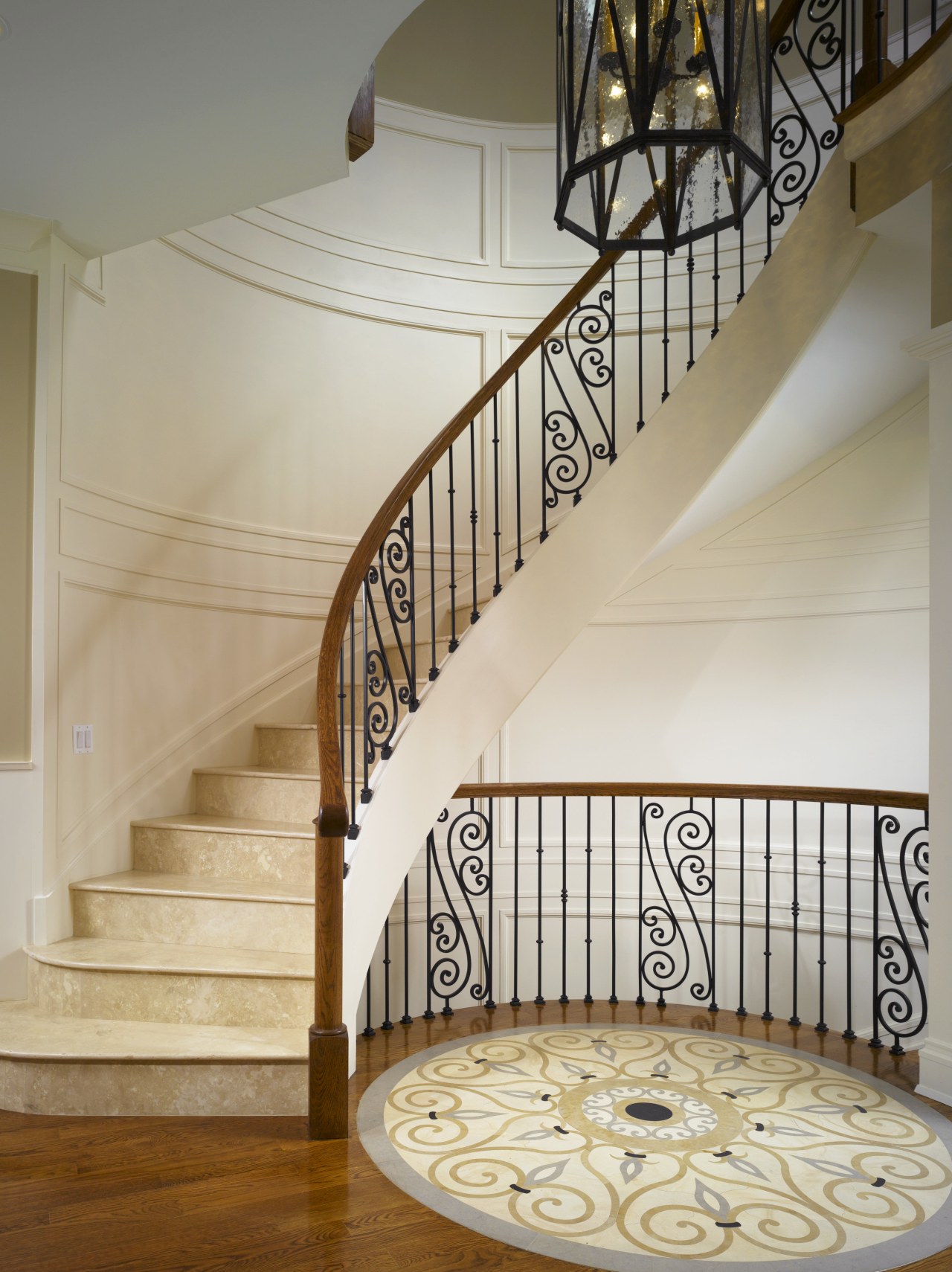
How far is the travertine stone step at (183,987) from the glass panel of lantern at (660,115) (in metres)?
2.54

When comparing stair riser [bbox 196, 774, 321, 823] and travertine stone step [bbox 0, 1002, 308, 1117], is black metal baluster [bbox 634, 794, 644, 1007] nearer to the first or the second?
stair riser [bbox 196, 774, 321, 823]

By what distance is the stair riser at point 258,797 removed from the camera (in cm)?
414

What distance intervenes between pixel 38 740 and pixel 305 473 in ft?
7.04

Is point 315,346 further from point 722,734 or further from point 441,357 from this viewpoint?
point 722,734

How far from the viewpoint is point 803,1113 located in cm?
306

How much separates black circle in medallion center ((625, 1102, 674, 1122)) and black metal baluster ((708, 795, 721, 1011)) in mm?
968

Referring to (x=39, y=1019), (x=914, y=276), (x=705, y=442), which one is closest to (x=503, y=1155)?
(x=39, y=1019)

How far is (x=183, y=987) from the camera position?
3.26 meters

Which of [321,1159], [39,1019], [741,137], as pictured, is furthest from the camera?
[39,1019]

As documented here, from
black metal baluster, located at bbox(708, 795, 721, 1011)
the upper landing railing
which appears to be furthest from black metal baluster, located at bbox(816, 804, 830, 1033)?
the upper landing railing

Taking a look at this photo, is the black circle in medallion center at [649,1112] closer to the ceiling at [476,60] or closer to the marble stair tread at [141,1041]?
the marble stair tread at [141,1041]

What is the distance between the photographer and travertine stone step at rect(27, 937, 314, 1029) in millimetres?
3225

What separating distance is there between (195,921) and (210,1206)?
49.0 inches

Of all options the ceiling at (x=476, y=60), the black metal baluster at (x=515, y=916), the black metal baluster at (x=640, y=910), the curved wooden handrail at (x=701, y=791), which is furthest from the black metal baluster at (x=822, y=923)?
the ceiling at (x=476, y=60)
